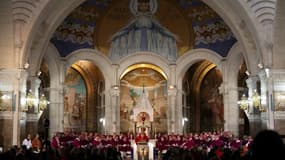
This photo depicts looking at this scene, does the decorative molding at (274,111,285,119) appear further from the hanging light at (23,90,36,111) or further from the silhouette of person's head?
the silhouette of person's head

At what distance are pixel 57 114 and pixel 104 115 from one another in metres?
4.23

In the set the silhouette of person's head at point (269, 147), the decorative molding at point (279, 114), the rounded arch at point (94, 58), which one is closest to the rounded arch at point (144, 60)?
the rounded arch at point (94, 58)

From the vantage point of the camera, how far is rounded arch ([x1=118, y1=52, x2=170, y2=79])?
28.4 meters

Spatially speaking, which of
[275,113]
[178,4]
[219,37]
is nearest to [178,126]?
[219,37]

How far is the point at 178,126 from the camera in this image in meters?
28.3

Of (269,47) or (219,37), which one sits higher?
(219,37)

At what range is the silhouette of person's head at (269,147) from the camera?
3037mm

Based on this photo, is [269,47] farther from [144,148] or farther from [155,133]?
[155,133]

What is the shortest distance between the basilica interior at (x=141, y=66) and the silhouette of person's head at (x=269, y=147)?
50.2 feet

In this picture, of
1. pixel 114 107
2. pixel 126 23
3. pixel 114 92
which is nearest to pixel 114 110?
pixel 114 107

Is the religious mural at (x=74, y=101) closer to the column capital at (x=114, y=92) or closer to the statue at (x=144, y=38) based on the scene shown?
the column capital at (x=114, y=92)

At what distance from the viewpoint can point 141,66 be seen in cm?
3056

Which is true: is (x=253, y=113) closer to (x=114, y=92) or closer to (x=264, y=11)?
(x=264, y=11)

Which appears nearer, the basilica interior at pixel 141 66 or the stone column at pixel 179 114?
the basilica interior at pixel 141 66
